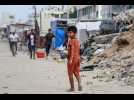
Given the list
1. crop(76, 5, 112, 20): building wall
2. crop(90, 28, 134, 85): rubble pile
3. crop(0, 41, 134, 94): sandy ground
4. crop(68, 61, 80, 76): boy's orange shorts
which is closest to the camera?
crop(68, 61, 80, 76): boy's orange shorts

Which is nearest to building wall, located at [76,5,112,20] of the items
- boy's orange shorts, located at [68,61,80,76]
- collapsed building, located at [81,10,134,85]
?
collapsed building, located at [81,10,134,85]

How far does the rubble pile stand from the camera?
14.9 metres

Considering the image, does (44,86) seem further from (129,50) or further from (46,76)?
(129,50)

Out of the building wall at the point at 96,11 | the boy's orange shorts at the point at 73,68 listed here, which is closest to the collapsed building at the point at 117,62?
the boy's orange shorts at the point at 73,68

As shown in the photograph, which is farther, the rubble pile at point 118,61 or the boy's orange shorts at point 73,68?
the rubble pile at point 118,61

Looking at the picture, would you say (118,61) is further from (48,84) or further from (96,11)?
(96,11)

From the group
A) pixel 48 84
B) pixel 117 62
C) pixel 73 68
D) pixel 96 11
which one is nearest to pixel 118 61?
pixel 117 62

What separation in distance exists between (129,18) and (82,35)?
18.9 feet

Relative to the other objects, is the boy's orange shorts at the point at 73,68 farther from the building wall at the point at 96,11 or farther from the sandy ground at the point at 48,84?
the building wall at the point at 96,11

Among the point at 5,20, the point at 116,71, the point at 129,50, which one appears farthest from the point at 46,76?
the point at 5,20

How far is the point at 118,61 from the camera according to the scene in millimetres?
18188

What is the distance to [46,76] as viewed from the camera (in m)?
16.7

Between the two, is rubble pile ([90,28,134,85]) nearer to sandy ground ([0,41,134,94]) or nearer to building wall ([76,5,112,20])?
sandy ground ([0,41,134,94])

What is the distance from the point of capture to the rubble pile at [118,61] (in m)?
14.9
